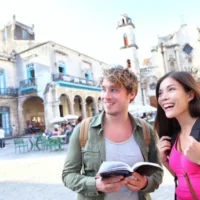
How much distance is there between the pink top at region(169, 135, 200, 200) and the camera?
4.75 feet

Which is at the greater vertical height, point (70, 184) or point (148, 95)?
point (148, 95)

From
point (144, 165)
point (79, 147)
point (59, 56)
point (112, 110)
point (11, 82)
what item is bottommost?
point (144, 165)

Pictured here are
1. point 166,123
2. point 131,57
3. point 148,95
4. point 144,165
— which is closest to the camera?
point 144,165

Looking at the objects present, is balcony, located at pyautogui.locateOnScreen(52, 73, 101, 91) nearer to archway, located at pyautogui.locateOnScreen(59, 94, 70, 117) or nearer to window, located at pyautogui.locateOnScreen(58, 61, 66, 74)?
window, located at pyautogui.locateOnScreen(58, 61, 66, 74)

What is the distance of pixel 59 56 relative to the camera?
2334cm

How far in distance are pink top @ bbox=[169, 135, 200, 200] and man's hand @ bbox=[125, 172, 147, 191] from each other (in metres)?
0.29

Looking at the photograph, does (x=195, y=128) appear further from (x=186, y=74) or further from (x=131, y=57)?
(x=131, y=57)

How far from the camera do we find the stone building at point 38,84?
69.1 ft

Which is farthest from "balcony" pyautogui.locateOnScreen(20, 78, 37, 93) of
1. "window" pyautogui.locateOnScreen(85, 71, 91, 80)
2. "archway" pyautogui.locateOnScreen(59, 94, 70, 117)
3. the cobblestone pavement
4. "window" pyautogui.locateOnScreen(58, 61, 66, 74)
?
the cobblestone pavement

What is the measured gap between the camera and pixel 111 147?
1.61m

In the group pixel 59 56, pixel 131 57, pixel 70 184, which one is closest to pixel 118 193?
pixel 70 184

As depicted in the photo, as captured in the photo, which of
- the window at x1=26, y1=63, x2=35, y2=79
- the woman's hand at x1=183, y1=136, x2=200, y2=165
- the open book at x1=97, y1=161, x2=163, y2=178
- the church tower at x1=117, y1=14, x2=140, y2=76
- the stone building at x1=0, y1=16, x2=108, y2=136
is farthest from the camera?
the church tower at x1=117, y1=14, x2=140, y2=76

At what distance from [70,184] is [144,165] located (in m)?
0.56

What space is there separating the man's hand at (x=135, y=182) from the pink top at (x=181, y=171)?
286 millimetres
